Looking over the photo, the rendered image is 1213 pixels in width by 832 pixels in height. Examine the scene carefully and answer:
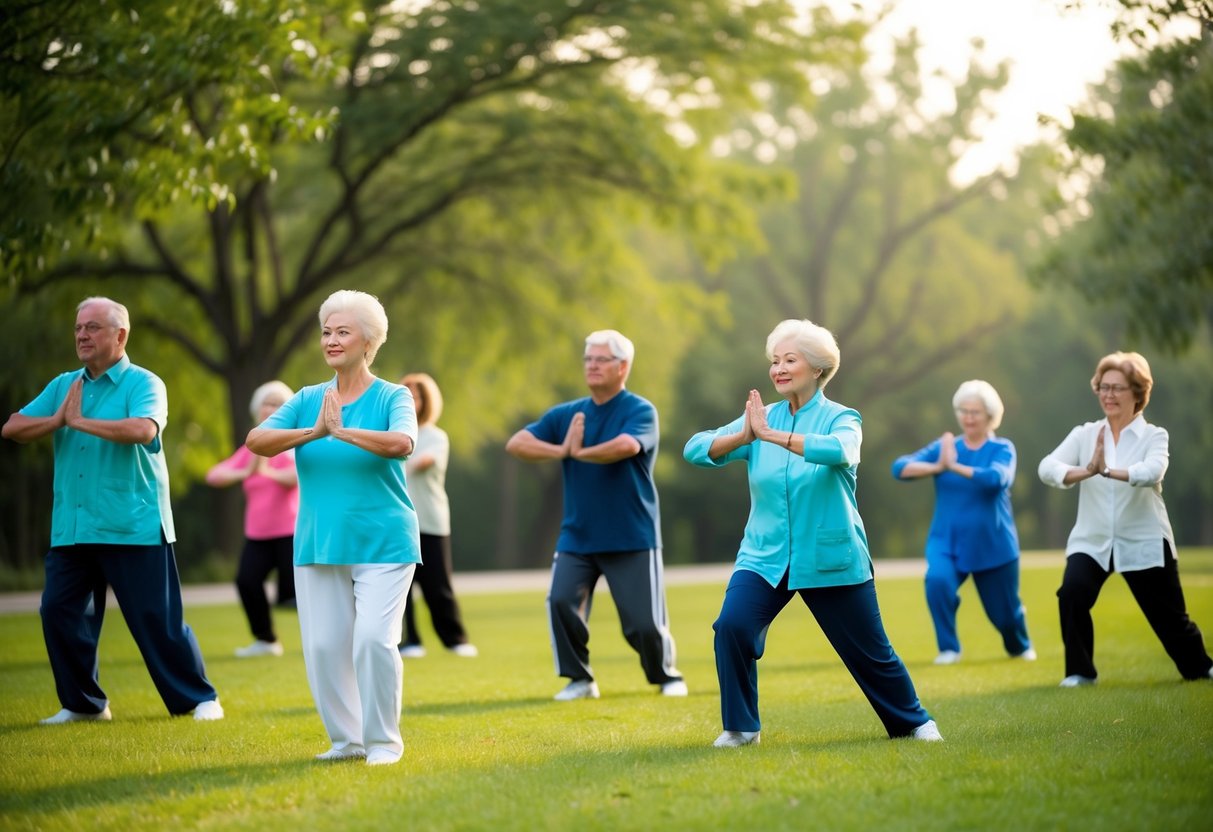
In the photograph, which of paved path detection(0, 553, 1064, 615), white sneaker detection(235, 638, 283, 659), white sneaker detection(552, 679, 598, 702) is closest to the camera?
white sneaker detection(552, 679, 598, 702)

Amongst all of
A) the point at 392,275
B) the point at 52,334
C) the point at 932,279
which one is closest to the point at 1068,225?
the point at 932,279

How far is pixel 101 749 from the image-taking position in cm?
737

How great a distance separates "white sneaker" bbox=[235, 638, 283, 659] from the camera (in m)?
13.1

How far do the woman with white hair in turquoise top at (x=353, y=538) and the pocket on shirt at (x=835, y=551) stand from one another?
1.93 metres

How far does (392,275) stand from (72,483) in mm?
19811

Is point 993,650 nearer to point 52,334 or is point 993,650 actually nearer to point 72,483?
point 72,483

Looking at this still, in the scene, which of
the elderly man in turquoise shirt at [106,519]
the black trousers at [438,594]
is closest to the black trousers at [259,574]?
the black trousers at [438,594]

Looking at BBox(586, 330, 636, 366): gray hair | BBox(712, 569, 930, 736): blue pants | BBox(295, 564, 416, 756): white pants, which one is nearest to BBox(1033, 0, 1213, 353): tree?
BBox(586, 330, 636, 366): gray hair

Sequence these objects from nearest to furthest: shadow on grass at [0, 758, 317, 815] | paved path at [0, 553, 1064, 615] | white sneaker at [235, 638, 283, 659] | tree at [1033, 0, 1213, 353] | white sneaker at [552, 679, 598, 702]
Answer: shadow on grass at [0, 758, 317, 815] < white sneaker at [552, 679, 598, 702] < white sneaker at [235, 638, 283, 659] < tree at [1033, 0, 1213, 353] < paved path at [0, 553, 1064, 615]

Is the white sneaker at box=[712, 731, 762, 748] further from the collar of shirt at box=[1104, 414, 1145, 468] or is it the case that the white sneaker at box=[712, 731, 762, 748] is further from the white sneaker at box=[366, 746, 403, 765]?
the collar of shirt at box=[1104, 414, 1145, 468]

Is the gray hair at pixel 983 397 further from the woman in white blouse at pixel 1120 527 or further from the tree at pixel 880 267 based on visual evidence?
the tree at pixel 880 267

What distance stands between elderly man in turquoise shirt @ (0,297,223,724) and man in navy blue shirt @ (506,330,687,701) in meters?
2.39

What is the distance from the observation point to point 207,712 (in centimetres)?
852

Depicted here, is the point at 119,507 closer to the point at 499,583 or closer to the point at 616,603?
the point at 616,603
